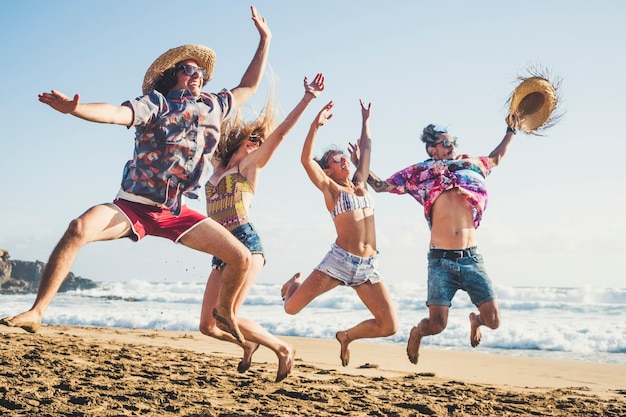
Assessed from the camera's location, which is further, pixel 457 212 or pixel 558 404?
pixel 558 404

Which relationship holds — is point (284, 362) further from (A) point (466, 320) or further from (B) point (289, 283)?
(A) point (466, 320)

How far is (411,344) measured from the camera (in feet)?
20.2

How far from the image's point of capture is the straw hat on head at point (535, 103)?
6883 millimetres

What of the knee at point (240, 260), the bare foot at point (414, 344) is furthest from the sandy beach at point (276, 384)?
the knee at point (240, 260)

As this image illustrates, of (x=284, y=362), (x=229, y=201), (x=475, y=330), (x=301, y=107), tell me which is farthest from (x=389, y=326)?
(x=301, y=107)

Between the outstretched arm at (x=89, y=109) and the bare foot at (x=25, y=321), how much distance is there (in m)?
1.16

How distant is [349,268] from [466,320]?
1338 cm

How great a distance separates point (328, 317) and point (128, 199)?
16448 mm

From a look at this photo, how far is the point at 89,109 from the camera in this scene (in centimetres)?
385

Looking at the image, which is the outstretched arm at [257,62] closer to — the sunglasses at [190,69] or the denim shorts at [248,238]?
the sunglasses at [190,69]

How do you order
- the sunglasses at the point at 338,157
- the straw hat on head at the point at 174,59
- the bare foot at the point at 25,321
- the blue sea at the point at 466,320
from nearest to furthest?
the bare foot at the point at 25,321 < the straw hat on head at the point at 174,59 < the sunglasses at the point at 338,157 < the blue sea at the point at 466,320

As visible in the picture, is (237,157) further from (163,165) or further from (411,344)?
(411,344)

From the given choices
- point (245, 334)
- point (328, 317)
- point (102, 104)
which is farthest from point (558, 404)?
point (328, 317)

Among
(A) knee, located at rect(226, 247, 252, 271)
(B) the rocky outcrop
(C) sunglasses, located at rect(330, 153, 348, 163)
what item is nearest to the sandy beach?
(A) knee, located at rect(226, 247, 252, 271)
